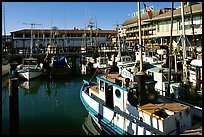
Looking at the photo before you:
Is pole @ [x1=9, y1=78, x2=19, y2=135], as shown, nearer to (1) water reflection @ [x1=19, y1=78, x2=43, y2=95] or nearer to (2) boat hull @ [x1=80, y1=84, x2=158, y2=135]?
(2) boat hull @ [x1=80, y1=84, x2=158, y2=135]

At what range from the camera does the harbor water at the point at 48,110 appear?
13.0m

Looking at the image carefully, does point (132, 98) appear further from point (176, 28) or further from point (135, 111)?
point (176, 28)

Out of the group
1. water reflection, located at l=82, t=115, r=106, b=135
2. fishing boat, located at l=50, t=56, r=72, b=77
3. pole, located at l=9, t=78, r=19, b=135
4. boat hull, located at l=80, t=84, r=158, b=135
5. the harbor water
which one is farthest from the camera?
fishing boat, located at l=50, t=56, r=72, b=77

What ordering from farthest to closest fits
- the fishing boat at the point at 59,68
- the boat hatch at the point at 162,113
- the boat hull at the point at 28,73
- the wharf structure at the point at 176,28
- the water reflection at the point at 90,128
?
the fishing boat at the point at 59,68, the wharf structure at the point at 176,28, the boat hull at the point at 28,73, the water reflection at the point at 90,128, the boat hatch at the point at 162,113

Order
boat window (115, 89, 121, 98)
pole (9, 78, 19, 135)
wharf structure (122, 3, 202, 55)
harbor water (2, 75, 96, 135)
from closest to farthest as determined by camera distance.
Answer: pole (9, 78, 19, 135), boat window (115, 89, 121, 98), harbor water (2, 75, 96, 135), wharf structure (122, 3, 202, 55)

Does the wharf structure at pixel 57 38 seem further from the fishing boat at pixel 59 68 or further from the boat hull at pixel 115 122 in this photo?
the boat hull at pixel 115 122

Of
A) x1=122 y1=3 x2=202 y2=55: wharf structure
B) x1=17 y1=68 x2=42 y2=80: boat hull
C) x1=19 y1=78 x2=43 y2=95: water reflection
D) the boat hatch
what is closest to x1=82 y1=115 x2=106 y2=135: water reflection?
the boat hatch

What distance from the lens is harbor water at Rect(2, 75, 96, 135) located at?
42.8 feet

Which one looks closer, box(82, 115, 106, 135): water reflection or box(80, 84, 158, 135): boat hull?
box(80, 84, 158, 135): boat hull

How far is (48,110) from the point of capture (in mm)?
17078

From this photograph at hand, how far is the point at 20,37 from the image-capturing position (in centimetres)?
7106

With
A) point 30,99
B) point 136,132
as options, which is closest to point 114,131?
point 136,132

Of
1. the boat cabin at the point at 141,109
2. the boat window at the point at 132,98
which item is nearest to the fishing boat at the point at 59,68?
the boat cabin at the point at 141,109

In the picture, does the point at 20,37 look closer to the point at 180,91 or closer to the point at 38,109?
the point at 38,109
